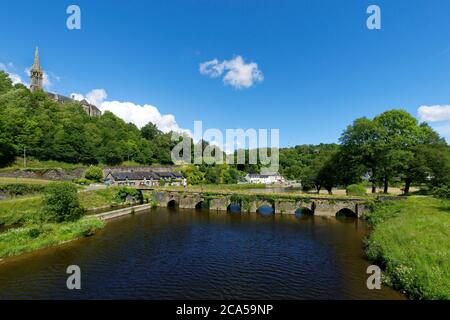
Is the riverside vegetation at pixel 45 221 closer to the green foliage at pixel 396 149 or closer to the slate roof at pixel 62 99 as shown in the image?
the green foliage at pixel 396 149

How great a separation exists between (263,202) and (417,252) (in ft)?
104

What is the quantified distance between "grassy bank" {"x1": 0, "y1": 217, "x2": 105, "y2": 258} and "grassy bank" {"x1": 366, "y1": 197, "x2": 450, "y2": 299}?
3341cm

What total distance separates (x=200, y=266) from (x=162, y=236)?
1217cm

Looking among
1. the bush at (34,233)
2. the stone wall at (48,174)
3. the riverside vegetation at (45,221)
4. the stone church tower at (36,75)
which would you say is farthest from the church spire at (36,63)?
the bush at (34,233)

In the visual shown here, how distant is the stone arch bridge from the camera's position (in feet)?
152

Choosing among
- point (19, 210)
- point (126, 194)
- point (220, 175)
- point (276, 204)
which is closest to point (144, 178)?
point (126, 194)

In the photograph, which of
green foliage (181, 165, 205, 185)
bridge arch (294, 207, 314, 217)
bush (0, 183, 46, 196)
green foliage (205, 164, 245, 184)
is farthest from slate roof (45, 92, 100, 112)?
bridge arch (294, 207, 314, 217)

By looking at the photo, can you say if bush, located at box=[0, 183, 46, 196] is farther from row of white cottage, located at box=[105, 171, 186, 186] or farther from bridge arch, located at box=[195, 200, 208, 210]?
bridge arch, located at box=[195, 200, 208, 210]

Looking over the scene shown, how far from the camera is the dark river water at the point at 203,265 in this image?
19.2 metres

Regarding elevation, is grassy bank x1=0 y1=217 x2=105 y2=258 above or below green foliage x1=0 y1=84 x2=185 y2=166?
below

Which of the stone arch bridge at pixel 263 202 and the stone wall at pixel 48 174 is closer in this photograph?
the stone arch bridge at pixel 263 202

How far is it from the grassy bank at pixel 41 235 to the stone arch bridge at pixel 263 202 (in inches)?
941
